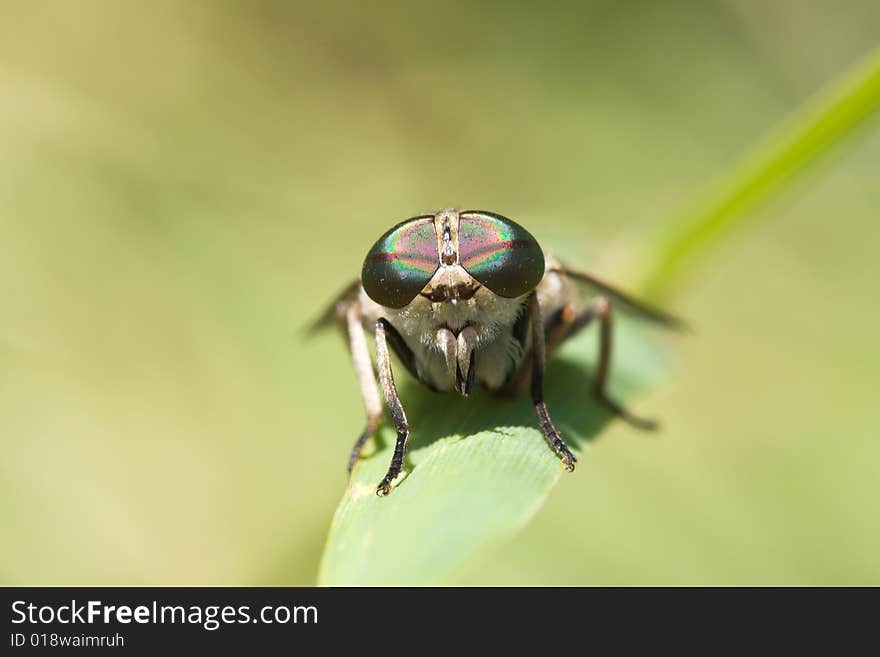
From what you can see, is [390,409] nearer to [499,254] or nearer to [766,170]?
[499,254]

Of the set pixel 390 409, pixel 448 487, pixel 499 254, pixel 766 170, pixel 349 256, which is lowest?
pixel 448 487

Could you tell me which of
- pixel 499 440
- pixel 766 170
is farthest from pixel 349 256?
pixel 499 440

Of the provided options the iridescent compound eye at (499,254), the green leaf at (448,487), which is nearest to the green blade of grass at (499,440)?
the green leaf at (448,487)

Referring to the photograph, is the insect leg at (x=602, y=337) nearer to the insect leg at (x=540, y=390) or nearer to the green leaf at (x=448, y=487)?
the green leaf at (x=448, y=487)

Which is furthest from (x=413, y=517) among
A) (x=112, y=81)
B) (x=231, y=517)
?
(x=112, y=81)

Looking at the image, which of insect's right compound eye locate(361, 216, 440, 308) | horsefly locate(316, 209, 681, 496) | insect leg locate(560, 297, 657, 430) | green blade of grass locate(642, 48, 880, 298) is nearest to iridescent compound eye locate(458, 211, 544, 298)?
horsefly locate(316, 209, 681, 496)

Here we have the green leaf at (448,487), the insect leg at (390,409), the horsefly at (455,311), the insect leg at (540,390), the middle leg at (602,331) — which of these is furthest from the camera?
the middle leg at (602,331)

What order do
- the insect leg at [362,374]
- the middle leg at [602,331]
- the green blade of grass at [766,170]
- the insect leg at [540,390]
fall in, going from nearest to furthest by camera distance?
the insect leg at [540,390], the insect leg at [362,374], the green blade of grass at [766,170], the middle leg at [602,331]
